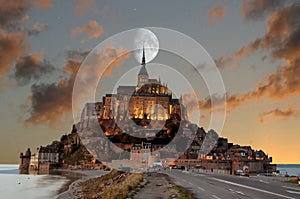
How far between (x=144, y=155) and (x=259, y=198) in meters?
128

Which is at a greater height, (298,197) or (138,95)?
(138,95)

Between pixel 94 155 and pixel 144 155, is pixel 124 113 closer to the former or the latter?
pixel 94 155

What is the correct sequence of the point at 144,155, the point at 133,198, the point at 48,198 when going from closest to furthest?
the point at 133,198 → the point at 48,198 → the point at 144,155

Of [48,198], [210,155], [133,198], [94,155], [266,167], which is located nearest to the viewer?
[133,198]

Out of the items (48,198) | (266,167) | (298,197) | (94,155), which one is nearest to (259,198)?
(298,197)

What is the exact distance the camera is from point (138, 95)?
649 feet

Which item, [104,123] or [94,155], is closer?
[94,155]

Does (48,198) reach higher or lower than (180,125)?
lower

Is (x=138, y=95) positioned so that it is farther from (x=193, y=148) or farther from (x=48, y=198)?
(x=48, y=198)

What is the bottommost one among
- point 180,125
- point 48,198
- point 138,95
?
point 48,198

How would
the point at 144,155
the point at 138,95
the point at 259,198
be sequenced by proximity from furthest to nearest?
the point at 138,95
the point at 144,155
the point at 259,198

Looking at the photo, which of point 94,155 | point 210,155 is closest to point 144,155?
point 210,155

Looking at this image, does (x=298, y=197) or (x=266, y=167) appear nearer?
(x=298, y=197)

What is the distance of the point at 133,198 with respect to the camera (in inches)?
805
